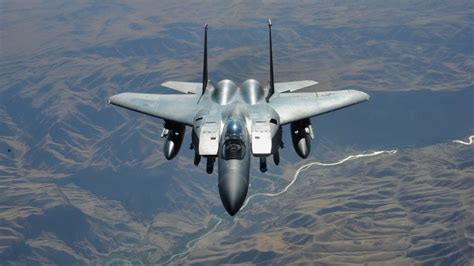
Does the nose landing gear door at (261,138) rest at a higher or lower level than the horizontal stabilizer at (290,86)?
higher

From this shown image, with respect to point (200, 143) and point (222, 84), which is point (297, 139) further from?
point (200, 143)

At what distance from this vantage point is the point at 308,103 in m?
41.9

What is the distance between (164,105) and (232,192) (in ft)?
45.5

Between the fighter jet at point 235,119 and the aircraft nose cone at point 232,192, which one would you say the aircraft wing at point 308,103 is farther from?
the aircraft nose cone at point 232,192

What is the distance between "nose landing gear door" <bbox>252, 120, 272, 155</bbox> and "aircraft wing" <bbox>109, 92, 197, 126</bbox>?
19.2 ft

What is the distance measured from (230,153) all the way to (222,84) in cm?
1151

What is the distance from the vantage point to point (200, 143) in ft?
112

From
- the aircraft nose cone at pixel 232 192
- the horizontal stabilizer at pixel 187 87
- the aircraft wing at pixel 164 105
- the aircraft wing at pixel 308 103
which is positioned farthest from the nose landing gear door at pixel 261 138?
the horizontal stabilizer at pixel 187 87

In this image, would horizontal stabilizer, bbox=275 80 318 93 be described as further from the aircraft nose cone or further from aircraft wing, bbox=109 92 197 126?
the aircraft nose cone

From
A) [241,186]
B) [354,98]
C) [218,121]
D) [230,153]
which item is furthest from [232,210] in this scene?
[354,98]

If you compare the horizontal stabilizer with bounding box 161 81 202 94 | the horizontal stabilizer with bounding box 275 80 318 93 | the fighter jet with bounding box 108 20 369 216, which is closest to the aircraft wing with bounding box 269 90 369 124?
the fighter jet with bounding box 108 20 369 216

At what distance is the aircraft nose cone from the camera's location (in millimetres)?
31281

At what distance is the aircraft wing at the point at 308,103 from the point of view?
40.1 m

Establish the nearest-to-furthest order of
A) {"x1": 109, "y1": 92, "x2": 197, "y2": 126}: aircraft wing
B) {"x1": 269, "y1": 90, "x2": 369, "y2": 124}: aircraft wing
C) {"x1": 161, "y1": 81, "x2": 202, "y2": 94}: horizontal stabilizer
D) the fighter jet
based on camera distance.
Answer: the fighter jet < {"x1": 269, "y1": 90, "x2": 369, "y2": 124}: aircraft wing < {"x1": 109, "y1": 92, "x2": 197, "y2": 126}: aircraft wing < {"x1": 161, "y1": 81, "x2": 202, "y2": 94}: horizontal stabilizer
